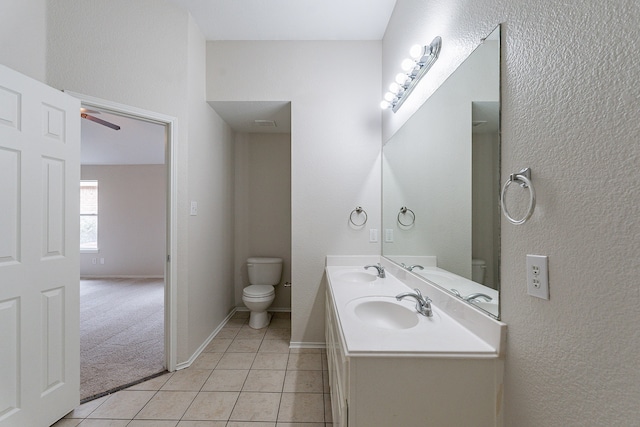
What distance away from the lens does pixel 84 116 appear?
2.87 meters

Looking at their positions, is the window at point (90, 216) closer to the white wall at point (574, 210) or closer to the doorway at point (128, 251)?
the doorway at point (128, 251)

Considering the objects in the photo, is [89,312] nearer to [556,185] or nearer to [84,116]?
[84,116]

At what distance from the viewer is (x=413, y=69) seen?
5.32ft

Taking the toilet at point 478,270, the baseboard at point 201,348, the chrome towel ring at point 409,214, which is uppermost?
the chrome towel ring at point 409,214

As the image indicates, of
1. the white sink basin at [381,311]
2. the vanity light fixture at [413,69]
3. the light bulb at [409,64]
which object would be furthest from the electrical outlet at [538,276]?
the light bulb at [409,64]

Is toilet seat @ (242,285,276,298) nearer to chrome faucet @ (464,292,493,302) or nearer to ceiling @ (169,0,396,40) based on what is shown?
chrome faucet @ (464,292,493,302)

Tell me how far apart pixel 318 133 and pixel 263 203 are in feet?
4.39

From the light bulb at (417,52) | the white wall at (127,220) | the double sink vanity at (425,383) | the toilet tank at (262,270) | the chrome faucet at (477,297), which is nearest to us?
the double sink vanity at (425,383)

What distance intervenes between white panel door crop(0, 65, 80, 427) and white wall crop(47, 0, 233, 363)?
344mm

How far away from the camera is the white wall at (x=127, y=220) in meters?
5.52

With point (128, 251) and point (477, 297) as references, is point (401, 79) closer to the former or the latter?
point (477, 297)

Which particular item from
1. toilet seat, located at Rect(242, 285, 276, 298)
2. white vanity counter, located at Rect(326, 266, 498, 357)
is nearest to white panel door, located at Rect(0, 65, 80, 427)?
toilet seat, located at Rect(242, 285, 276, 298)

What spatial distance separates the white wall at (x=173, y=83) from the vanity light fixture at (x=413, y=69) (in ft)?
5.18

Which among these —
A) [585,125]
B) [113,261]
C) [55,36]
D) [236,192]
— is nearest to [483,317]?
[585,125]
